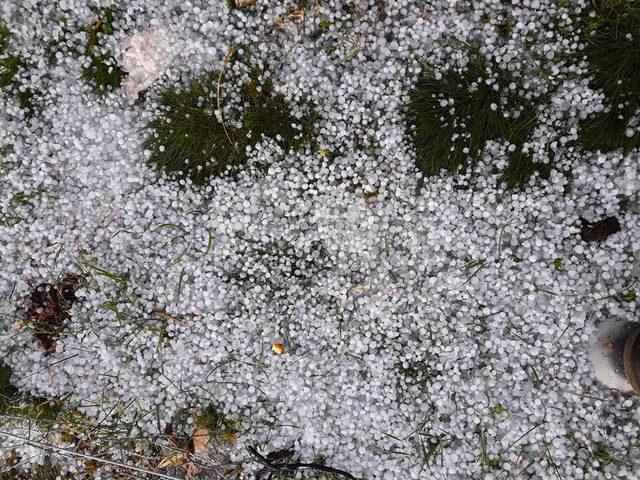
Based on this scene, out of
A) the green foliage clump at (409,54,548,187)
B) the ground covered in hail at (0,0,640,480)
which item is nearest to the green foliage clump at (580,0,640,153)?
the ground covered in hail at (0,0,640,480)

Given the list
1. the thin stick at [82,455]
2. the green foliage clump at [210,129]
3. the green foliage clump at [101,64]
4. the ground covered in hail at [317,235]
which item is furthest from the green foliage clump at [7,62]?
the thin stick at [82,455]

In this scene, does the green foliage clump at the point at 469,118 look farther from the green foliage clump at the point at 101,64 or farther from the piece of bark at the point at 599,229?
the green foliage clump at the point at 101,64

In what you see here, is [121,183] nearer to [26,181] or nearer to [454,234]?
[26,181]

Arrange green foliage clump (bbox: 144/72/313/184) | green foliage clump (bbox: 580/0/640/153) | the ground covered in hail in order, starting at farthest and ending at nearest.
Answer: green foliage clump (bbox: 144/72/313/184), the ground covered in hail, green foliage clump (bbox: 580/0/640/153)

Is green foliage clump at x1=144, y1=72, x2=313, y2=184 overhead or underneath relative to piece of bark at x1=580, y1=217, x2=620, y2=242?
overhead

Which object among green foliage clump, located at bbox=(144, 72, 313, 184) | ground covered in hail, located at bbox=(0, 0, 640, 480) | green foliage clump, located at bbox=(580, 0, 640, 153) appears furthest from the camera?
green foliage clump, located at bbox=(144, 72, 313, 184)

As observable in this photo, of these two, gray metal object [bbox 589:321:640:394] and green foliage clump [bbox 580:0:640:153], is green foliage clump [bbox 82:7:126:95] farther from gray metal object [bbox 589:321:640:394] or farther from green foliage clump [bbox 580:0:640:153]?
gray metal object [bbox 589:321:640:394]
